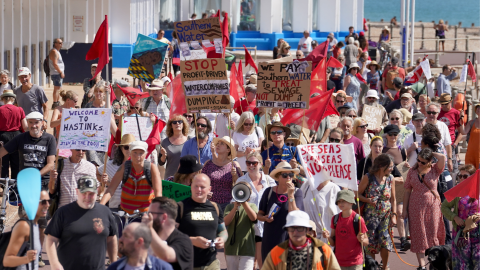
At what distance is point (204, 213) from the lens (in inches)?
276

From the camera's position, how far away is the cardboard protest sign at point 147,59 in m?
12.6

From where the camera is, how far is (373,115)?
12602 mm

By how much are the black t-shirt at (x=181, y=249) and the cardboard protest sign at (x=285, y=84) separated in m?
4.15

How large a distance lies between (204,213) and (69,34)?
2033 centimetres

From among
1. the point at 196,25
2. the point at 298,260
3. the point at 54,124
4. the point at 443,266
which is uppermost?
the point at 196,25

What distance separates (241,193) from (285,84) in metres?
2.72

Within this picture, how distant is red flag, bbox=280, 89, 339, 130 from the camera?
1074 cm

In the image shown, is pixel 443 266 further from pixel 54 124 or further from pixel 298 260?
pixel 54 124

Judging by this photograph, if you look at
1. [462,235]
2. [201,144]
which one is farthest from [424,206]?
[201,144]

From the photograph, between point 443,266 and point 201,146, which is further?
point 201,146

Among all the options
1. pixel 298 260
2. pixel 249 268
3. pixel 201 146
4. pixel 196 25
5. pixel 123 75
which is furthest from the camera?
pixel 123 75

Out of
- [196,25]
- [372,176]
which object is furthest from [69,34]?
[372,176]

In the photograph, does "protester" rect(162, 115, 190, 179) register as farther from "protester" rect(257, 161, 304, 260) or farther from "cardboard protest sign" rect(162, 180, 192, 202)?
"protester" rect(257, 161, 304, 260)

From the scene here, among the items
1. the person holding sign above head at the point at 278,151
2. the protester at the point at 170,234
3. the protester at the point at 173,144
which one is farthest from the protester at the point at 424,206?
the protester at the point at 170,234
